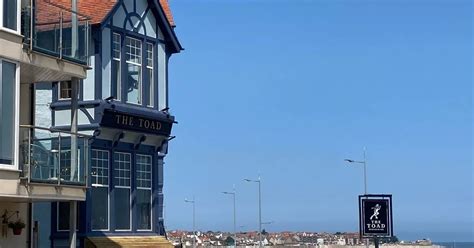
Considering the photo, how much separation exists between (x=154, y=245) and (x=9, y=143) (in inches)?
427

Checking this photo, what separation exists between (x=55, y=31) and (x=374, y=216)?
12183 millimetres

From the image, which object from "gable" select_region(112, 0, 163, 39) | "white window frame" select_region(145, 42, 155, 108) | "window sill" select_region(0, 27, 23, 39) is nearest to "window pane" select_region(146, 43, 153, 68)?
"white window frame" select_region(145, 42, 155, 108)

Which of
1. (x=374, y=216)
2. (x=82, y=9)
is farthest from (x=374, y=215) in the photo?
(x=82, y=9)

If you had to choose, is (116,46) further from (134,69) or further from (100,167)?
(100,167)

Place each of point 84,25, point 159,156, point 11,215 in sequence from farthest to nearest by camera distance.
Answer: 1. point 159,156
2. point 84,25
3. point 11,215

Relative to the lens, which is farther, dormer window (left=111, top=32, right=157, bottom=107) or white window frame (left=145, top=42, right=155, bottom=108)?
white window frame (left=145, top=42, right=155, bottom=108)

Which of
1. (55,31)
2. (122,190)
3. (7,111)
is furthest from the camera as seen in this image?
(122,190)

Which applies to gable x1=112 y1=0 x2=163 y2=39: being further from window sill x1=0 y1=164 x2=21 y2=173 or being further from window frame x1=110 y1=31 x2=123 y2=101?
window sill x1=0 y1=164 x2=21 y2=173

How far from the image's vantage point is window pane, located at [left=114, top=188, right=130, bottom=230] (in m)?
30.7

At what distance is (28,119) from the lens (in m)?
24.7

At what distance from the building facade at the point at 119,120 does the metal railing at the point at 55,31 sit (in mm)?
3928

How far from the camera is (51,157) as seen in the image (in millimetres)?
22969

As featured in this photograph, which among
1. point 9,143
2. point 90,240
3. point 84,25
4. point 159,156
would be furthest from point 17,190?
point 159,156

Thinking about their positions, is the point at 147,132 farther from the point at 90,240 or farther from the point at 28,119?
the point at 28,119
